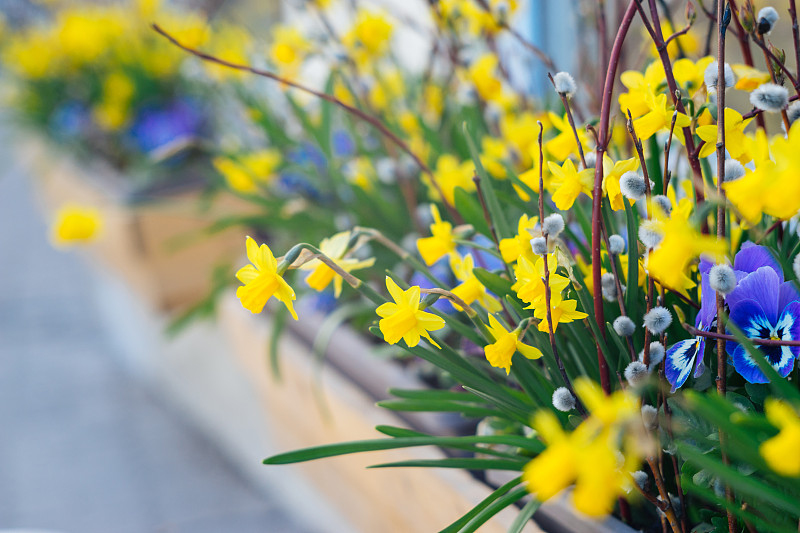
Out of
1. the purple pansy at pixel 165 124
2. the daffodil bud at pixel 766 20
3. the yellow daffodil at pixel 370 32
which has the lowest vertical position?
the daffodil bud at pixel 766 20

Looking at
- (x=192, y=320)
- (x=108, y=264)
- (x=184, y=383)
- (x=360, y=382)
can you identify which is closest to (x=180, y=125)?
(x=108, y=264)

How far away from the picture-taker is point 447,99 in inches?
39.6

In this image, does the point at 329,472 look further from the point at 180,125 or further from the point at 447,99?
the point at 180,125

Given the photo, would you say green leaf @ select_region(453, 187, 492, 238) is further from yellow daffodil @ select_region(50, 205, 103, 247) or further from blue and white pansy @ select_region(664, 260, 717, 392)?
yellow daffodil @ select_region(50, 205, 103, 247)

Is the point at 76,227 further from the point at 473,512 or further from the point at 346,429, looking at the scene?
the point at 473,512

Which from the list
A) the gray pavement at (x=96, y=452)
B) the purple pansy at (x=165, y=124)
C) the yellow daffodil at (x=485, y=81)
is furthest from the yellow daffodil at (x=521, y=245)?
the purple pansy at (x=165, y=124)

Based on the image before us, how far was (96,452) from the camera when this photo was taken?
4.73ft

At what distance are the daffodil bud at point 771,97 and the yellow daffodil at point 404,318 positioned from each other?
0.19 metres

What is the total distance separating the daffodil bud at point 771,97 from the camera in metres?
0.30

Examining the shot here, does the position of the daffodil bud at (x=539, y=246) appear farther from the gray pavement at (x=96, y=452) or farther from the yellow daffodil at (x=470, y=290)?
the gray pavement at (x=96, y=452)

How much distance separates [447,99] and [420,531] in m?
0.64

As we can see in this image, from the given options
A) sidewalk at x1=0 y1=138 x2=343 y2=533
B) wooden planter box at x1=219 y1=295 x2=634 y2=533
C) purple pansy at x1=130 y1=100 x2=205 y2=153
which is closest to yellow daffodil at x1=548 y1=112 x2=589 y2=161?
wooden planter box at x1=219 y1=295 x2=634 y2=533

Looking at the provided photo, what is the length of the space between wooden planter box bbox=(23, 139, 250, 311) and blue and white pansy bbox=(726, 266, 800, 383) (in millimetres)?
1026

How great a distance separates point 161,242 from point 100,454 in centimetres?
50
